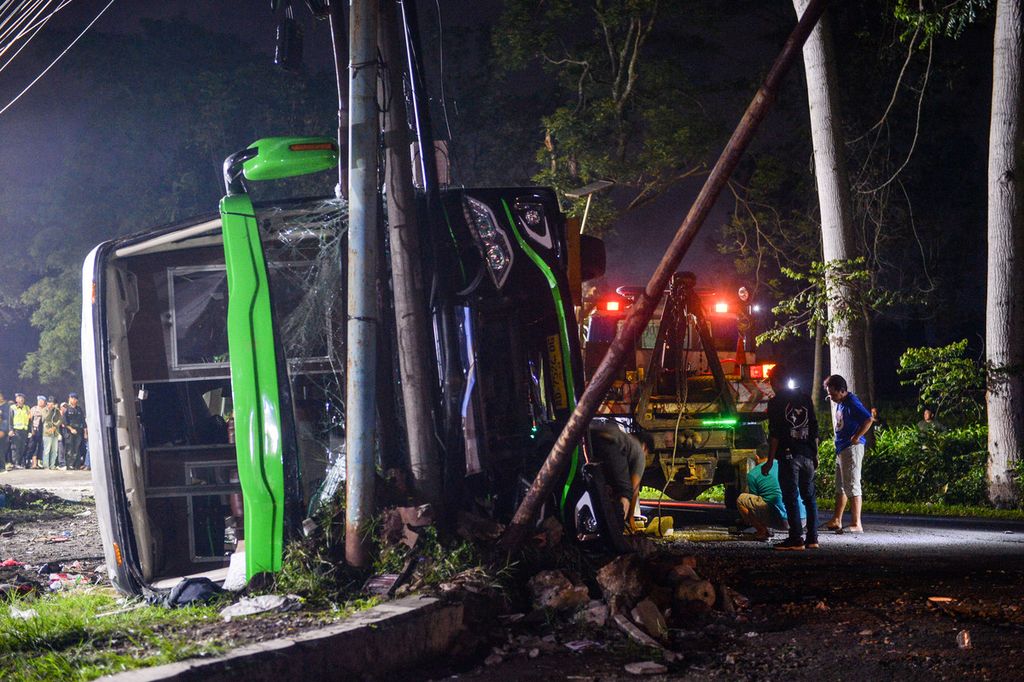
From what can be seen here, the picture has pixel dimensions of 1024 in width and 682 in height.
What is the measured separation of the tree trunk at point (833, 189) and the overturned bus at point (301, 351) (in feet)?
27.3

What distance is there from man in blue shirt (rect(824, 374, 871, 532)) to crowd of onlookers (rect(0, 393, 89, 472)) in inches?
750

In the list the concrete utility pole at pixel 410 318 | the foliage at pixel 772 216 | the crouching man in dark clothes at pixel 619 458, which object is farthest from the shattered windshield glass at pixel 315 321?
the foliage at pixel 772 216

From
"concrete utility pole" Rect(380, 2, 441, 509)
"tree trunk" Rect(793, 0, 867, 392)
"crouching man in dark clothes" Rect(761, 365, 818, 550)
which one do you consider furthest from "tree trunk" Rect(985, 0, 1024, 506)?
"concrete utility pole" Rect(380, 2, 441, 509)

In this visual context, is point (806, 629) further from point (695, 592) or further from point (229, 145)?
point (229, 145)

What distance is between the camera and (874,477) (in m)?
15.4

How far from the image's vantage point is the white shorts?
1067cm

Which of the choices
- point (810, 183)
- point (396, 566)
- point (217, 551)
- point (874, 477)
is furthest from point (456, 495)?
point (810, 183)

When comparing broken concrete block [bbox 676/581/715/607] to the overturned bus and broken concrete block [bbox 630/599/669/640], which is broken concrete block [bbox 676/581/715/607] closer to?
broken concrete block [bbox 630/599/669/640]

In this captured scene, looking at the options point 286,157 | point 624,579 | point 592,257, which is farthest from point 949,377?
point 286,157

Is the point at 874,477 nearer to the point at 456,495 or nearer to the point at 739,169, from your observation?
the point at 456,495

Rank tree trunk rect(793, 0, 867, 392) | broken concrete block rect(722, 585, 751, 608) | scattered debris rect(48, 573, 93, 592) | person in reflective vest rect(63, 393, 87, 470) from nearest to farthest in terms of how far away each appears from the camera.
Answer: broken concrete block rect(722, 585, 751, 608), scattered debris rect(48, 573, 93, 592), tree trunk rect(793, 0, 867, 392), person in reflective vest rect(63, 393, 87, 470)

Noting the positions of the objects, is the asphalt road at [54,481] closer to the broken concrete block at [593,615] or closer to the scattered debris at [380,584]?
the scattered debris at [380,584]

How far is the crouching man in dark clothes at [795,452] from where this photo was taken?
30.7 ft

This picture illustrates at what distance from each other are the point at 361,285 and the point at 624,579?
2.46 m
